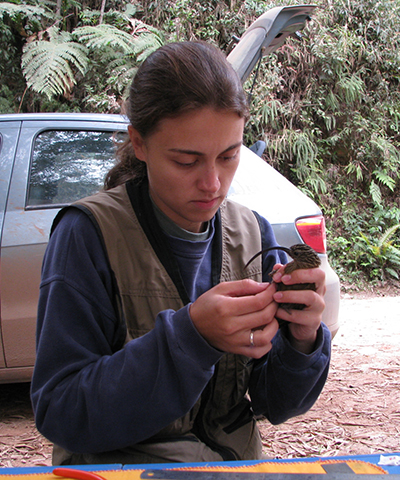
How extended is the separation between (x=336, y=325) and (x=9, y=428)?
269cm

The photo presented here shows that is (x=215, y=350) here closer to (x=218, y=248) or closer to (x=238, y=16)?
(x=218, y=248)

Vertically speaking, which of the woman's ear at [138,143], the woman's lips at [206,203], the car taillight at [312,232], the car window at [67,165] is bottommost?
the car taillight at [312,232]

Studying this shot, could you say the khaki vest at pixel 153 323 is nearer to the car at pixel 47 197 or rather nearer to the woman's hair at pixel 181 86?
the woman's hair at pixel 181 86

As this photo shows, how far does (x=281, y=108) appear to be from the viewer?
9445 mm

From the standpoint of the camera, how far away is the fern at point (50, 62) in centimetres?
794

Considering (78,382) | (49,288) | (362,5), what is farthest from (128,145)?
(362,5)

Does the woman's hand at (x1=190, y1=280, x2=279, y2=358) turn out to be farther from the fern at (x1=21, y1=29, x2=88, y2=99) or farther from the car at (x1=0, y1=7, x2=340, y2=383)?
the fern at (x1=21, y1=29, x2=88, y2=99)

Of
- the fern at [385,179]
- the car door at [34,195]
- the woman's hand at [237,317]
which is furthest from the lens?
the fern at [385,179]

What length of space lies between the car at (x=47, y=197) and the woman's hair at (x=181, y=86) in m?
2.01

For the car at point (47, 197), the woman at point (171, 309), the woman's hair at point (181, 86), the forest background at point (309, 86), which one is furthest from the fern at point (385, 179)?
the woman's hair at point (181, 86)

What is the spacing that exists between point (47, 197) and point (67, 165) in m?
0.33

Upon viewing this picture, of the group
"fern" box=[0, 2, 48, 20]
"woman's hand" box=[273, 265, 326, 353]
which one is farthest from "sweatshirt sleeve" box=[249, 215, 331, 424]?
"fern" box=[0, 2, 48, 20]

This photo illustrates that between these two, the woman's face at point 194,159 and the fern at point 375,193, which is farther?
the fern at point 375,193

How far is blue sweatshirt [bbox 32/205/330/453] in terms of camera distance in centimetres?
115
